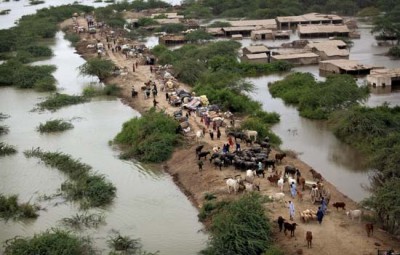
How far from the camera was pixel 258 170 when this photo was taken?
17.2 meters

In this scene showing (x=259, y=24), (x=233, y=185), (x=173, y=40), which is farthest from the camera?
(x=259, y=24)

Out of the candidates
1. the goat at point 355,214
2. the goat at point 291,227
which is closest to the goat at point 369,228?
the goat at point 355,214

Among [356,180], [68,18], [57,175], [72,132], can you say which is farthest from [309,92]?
[68,18]

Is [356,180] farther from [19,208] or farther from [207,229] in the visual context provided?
[19,208]

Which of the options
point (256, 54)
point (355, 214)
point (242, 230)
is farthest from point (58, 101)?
point (355, 214)

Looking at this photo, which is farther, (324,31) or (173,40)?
(173,40)

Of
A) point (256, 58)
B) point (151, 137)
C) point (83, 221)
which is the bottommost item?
point (83, 221)

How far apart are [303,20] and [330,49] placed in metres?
14.2

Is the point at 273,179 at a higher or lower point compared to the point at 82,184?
higher

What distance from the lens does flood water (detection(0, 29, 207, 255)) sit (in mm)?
15086

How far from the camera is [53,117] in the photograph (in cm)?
2714

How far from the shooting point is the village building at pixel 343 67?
3298 centimetres

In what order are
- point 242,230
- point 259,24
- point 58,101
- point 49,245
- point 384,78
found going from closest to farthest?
point 242,230 → point 49,245 → point 58,101 → point 384,78 → point 259,24

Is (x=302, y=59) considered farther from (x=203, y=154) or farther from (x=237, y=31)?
(x=203, y=154)
